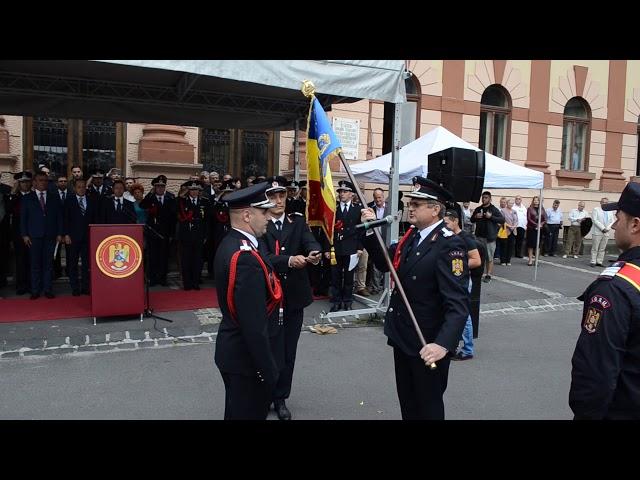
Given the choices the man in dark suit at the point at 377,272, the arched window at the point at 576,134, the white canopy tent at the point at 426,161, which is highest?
the arched window at the point at 576,134

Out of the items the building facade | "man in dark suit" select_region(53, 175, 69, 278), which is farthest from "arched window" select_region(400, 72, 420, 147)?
"man in dark suit" select_region(53, 175, 69, 278)

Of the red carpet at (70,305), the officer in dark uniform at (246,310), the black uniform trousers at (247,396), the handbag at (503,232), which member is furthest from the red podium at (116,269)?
the handbag at (503,232)

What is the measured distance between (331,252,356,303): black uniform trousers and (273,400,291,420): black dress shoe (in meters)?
3.96

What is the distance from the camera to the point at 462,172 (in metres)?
6.36

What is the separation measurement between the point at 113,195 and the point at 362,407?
631 cm

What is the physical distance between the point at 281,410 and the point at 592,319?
293cm

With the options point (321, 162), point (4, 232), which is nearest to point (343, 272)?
point (321, 162)

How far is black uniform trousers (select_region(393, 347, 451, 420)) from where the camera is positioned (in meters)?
3.39

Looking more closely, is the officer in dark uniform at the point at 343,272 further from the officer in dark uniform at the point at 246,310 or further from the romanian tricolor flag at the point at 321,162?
the officer in dark uniform at the point at 246,310

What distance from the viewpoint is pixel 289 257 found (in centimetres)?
436

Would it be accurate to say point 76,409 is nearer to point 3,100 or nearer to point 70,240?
point 70,240

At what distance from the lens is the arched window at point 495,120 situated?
17875mm

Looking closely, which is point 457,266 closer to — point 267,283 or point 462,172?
point 267,283

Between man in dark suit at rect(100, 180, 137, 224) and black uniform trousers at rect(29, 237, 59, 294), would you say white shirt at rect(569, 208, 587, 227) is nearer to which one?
man in dark suit at rect(100, 180, 137, 224)
